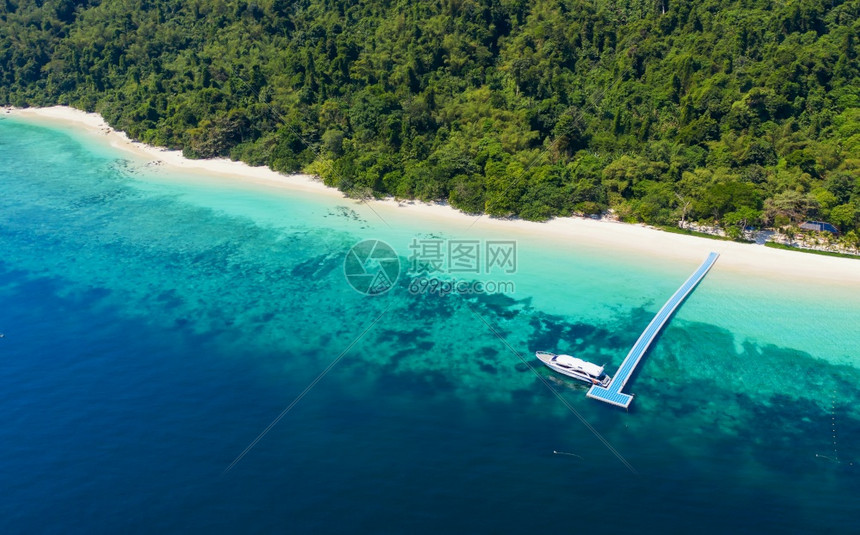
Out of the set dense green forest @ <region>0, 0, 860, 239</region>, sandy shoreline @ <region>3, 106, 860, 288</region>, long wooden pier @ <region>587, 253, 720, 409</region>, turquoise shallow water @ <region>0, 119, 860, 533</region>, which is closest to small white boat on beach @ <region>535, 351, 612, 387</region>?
long wooden pier @ <region>587, 253, 720, 409</region>

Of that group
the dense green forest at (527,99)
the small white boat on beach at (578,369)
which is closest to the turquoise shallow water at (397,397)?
the small white boat on beach at (578,369)

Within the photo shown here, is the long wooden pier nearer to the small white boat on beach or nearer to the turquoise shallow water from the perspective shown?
the small white boat on beach

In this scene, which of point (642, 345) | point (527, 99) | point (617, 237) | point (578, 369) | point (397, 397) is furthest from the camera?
point (527, 99)

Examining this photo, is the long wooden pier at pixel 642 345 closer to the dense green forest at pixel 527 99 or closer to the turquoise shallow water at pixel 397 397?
the turquoise shallow water at pixel 397 397

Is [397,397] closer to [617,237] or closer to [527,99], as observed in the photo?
[617,237]

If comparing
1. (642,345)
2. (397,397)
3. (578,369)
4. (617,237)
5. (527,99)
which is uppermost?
(527,99)

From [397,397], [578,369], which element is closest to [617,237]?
[578,369]
